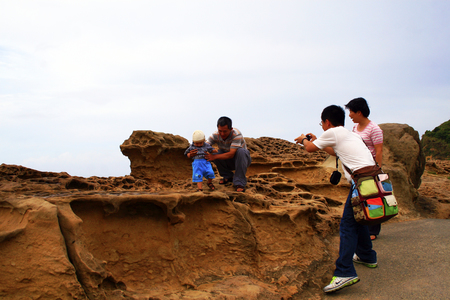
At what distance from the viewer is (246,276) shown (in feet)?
9.84

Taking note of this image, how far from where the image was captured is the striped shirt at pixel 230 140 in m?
4.03

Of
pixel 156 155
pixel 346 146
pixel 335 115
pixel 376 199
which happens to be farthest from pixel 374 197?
pixel 156 155

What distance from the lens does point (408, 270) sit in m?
3.04

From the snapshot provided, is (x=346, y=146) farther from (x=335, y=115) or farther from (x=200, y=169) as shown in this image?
(x=200, y=169)

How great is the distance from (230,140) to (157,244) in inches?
66.6

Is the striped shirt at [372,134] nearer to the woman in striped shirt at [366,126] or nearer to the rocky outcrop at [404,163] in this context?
the woman in striped shirt at [366,126]

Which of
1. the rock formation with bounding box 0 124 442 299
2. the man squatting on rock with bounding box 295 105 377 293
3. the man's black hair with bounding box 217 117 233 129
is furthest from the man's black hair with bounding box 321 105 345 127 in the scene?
the man's black hair with bounding box 217 117 233 129

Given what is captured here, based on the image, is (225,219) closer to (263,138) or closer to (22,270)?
(22,270)

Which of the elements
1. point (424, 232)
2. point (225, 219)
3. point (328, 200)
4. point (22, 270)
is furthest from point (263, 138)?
point (22, 270)

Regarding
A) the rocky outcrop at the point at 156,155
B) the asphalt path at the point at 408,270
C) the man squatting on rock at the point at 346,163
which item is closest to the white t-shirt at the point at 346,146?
the man squatting on rock at the point at 346,163

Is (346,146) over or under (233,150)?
under

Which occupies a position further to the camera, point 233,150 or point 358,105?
point 233,150

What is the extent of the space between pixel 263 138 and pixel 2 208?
8.22 meters

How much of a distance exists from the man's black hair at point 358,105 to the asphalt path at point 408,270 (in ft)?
4.92
